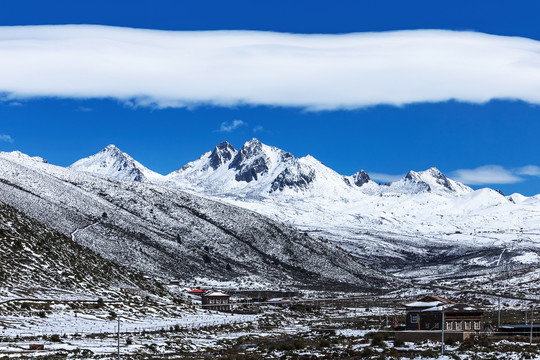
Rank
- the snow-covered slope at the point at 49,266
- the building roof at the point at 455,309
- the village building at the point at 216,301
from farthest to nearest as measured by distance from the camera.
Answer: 1. the village building at the point at 216,301
2. the snow-covered slope at the point at 49,266
3. the building roof at the point at 455,309

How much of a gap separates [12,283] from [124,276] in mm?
33990

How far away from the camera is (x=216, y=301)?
151375mm

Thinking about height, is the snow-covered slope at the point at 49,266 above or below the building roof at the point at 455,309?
above

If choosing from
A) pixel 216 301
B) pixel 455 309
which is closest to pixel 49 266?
pixel 216 301

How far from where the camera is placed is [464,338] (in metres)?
92.1

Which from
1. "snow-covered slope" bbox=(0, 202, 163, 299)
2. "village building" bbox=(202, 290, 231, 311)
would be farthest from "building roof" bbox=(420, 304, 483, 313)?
"village building" bbox=(202, 290, 231, 311)

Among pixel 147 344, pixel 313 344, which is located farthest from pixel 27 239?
pixel 313 344

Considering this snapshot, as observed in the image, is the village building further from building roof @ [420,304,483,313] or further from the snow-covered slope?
building roof @ [420,304,483,313]

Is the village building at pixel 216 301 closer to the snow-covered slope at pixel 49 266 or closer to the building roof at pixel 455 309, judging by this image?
the snow-covered slope at pixel 49 266

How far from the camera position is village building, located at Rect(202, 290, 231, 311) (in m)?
149

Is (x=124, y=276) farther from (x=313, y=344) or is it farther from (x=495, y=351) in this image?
(x=495, y=351)

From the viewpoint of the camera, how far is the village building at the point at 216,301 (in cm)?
14900

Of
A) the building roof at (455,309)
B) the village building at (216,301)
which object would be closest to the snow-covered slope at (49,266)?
the village building at (216,301)

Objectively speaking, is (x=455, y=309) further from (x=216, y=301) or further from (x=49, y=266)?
(x=216, y=301)
